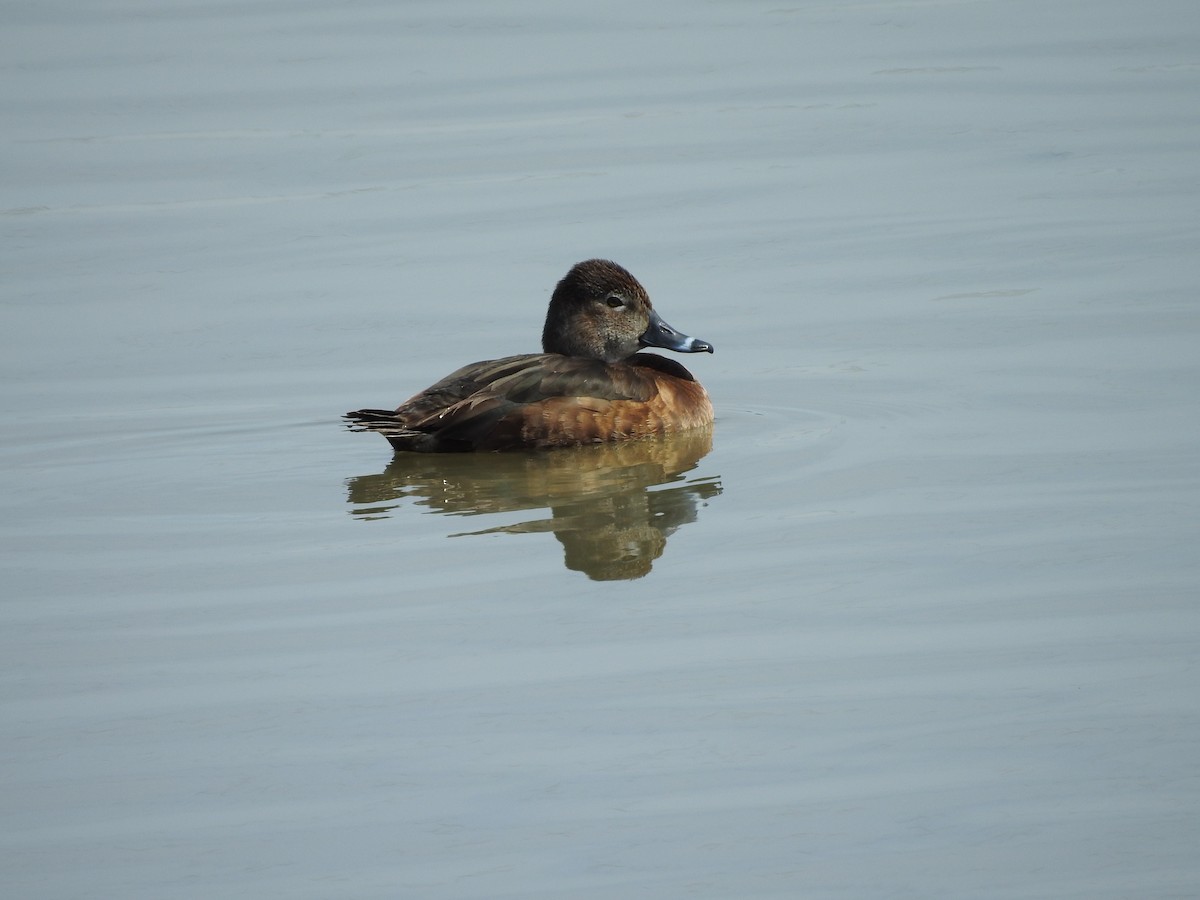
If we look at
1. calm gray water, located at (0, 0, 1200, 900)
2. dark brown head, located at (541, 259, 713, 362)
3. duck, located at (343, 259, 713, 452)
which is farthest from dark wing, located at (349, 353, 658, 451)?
dark brown head, located at (541, 259, 713, 362)

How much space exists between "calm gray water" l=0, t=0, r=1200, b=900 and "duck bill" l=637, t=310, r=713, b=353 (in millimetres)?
311

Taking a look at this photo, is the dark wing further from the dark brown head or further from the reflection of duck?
the dark brown head

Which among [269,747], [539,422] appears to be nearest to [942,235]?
[539,422]

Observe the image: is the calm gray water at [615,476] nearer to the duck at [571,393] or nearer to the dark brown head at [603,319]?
the duck at [571,393]

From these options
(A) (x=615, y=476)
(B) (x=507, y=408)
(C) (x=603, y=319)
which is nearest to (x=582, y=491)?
(A) (x=615, y=476)

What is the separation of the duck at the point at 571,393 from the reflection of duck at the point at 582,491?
2.8 inches

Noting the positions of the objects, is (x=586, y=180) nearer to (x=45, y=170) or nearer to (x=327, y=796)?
(x=45, y=170)

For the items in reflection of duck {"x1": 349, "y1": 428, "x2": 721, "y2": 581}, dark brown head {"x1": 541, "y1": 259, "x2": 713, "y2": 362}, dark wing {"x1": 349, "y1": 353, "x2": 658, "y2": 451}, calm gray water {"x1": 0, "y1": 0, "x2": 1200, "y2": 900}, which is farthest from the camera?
dark brown head {"x1": 541, "y1": 259, "x2": 713, "y2": 362}

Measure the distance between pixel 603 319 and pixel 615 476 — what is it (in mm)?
1256

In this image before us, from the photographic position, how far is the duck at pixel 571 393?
8539mm

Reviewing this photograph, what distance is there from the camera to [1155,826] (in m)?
4.73

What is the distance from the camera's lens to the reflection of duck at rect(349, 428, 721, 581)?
7.18 meters

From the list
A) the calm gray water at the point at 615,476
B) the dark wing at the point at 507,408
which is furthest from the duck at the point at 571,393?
the calm gray water at the point at 615,476

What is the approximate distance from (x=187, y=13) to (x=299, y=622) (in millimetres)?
12072
